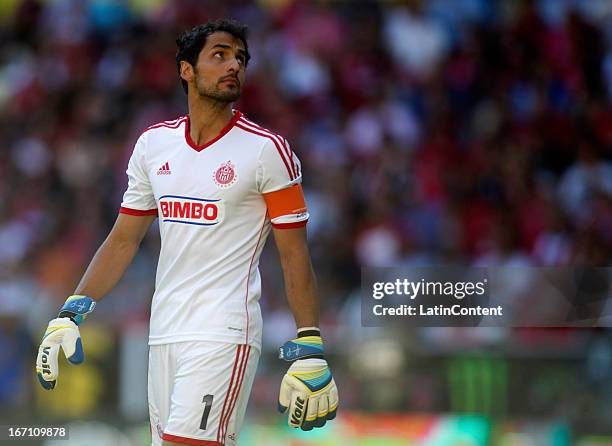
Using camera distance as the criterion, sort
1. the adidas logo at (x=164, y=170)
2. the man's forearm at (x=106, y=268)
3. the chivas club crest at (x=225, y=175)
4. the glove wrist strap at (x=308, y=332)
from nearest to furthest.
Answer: the glove wrist strap at (x=308, y=332)
the chivas club crest at (x=225, y=175)
the adidas logo at (x=164, y=170)
the man's forearm at (x=106, y=268)

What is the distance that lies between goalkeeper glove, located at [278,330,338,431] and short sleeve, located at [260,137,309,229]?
0.45 meters

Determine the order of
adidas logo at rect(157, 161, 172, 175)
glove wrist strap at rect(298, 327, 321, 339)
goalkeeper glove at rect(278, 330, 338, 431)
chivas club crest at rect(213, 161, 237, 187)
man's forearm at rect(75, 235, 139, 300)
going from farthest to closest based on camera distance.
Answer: man's forearm at rect(75, 235, 139, 300)
adidas logo at rect(157, 161, 172, 175)
chivas club crest at rect(213, 161, 237, 187)
glove wrist strap at rect(298, 327, 321, 339)
goalkeeper glove at rect(278, 330, 338, 431)

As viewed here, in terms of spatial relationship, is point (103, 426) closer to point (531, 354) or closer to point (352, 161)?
point (531, 354)

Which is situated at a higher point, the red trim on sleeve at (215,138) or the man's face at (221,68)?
the man's face at (221,68)

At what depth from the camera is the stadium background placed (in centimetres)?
770

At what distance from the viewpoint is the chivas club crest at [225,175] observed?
4801mm

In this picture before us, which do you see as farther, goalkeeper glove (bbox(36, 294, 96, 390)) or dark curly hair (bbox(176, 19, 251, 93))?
dark curly hair (bbox(176, 19, 251, 93))

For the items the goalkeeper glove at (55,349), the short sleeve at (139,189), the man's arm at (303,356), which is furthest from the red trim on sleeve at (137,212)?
the man's arm at (303,356)

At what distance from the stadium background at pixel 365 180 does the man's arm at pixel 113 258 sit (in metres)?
2.86

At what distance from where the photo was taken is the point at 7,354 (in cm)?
860

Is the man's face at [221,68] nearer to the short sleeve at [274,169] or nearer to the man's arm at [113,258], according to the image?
the short sleeve at [274,169]

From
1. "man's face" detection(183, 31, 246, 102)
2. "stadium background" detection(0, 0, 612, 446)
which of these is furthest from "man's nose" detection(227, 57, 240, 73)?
"stadium background" detection(0, 0, 612, 446)

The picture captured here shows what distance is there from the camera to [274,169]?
480cm

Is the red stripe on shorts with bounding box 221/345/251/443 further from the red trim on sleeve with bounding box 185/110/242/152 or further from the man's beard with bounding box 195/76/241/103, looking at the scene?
the man's beard with bounding box 195/76/241/103
